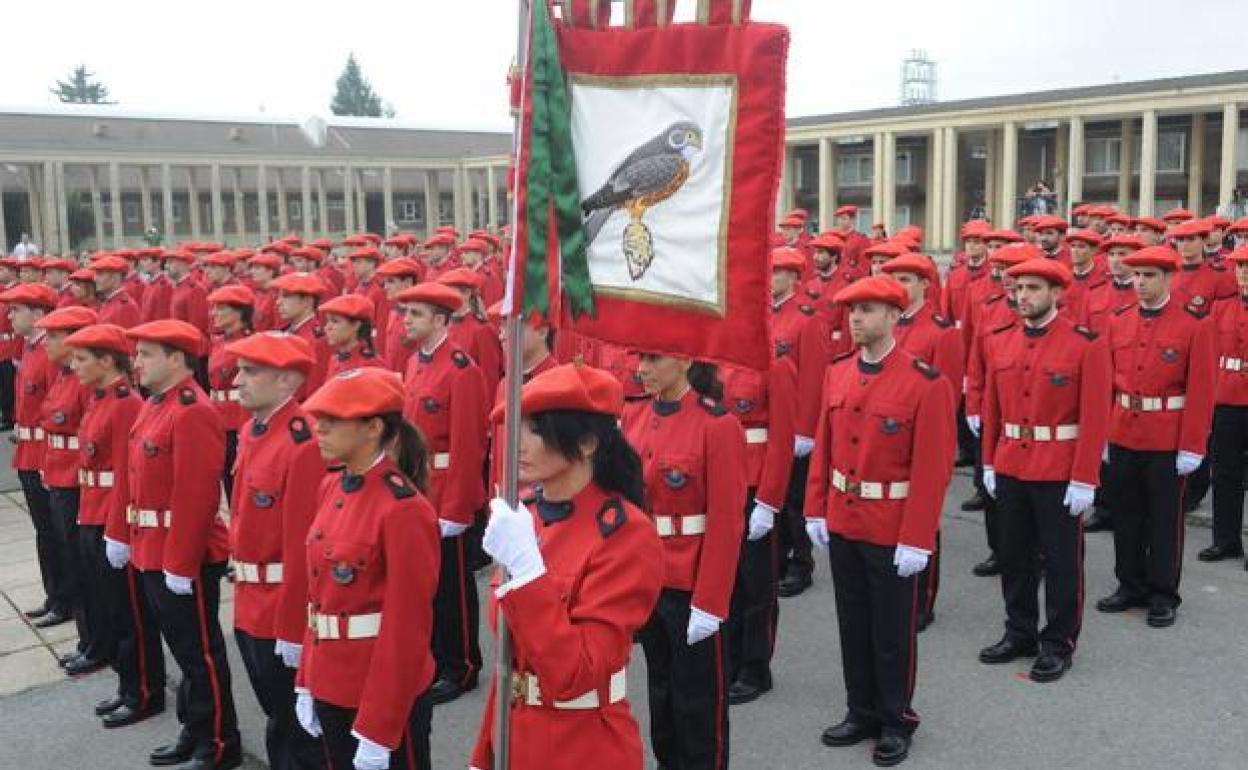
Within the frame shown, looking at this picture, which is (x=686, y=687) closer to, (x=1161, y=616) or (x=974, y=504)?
(x=1161, y=616)

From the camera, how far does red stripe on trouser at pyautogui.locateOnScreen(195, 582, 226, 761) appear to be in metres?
5.22

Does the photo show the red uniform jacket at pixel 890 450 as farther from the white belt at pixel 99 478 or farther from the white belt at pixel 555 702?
the white belt at pixel 99 478

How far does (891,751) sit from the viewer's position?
5070 millimetres

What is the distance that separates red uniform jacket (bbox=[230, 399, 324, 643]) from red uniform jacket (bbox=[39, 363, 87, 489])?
7.58 feet

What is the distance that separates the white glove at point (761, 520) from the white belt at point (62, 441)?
3.88 meters

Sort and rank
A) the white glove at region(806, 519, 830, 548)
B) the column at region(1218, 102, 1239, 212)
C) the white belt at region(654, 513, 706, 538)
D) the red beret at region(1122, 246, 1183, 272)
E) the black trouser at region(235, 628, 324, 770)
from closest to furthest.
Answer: the black trouser at region(235, 628, 324, 770), the white belt at region(654, 513, 706, 538), the white glove at region(806, 519, 830, 548), the red beret at region(1122, 246, 1183, 272), the column at region(1218, 102, 1239, 212)

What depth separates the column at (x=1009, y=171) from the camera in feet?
113

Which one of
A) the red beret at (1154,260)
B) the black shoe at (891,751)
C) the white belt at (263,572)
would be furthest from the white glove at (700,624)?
the red beret at (1154,260)

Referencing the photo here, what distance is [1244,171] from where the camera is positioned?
111 ft

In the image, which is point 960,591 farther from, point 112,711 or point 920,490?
point 112,711

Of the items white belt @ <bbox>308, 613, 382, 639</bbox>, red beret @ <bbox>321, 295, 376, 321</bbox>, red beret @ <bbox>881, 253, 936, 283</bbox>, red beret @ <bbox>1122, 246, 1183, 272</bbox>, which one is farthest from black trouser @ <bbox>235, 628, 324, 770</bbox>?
red beret @ <bbox>1122, 246, 1183, 272</bbox>

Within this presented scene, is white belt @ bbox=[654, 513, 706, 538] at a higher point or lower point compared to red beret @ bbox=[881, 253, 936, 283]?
lower

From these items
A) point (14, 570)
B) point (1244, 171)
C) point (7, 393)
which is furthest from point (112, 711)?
point (1244, 171)

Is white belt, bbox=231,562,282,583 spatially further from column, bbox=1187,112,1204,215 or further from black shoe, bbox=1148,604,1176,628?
column, bbox=1187,112,1204,215
